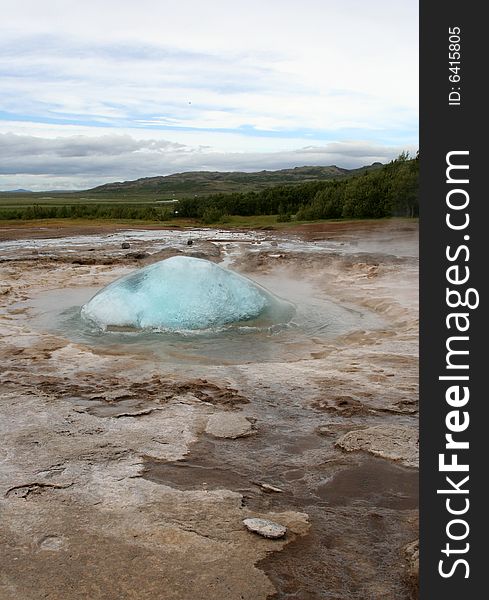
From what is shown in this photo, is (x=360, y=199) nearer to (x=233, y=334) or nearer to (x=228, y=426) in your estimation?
(x=233, y=334)

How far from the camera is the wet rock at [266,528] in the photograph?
2.76 meters

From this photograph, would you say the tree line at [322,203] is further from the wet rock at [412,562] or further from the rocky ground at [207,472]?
the wet rock at [412,562]

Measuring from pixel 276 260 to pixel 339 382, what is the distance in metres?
9.22

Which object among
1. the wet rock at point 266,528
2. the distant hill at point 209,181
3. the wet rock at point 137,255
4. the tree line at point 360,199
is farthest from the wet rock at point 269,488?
the distant hill at point 209,181

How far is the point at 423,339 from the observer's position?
4.59 feet

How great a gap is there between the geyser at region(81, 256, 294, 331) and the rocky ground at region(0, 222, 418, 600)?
2.69 ft

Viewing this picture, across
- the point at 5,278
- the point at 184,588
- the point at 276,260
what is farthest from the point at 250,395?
the point at 276,260

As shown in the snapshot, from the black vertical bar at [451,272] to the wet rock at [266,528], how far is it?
58.0 inches

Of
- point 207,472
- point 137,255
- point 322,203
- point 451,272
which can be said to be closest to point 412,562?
point 207,472

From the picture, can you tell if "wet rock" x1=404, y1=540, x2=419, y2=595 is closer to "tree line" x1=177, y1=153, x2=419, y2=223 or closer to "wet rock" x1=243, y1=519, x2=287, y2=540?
"wet rock" x1=243, y1=519, x2=287, y2=540

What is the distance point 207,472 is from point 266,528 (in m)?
0.71

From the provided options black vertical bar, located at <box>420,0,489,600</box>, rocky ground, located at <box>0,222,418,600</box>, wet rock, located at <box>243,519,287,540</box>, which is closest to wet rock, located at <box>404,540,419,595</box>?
rocky ground, located at <box>0,222,418,600</box>

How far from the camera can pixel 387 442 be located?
387cm

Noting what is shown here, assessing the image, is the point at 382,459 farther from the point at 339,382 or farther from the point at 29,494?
the point at 29,494
